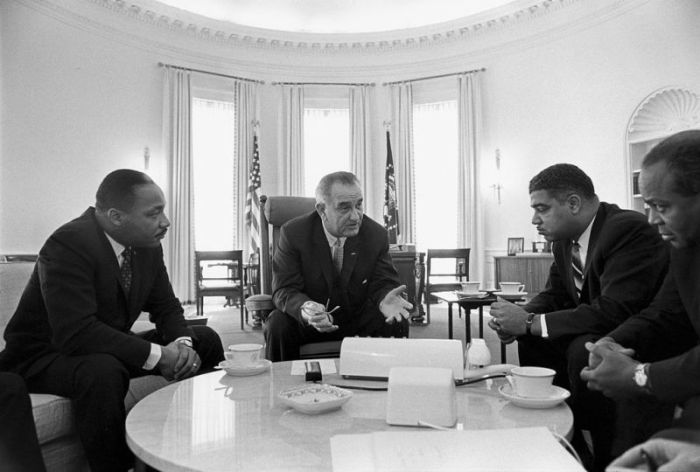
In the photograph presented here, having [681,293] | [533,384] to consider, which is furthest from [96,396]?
[681,293]

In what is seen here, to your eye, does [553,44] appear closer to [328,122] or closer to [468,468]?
[328,122]

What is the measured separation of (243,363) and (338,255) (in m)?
1.07

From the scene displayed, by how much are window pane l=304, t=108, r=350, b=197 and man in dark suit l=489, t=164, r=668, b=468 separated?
5851 millimetres

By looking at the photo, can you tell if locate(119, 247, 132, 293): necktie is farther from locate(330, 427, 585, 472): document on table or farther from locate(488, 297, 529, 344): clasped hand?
locate(488, 297, 529, 344): clasped hand

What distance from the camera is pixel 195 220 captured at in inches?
284

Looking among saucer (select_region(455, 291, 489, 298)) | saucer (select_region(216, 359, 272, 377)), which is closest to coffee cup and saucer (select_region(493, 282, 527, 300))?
saucer (select_region(455, 291, 489, 298))

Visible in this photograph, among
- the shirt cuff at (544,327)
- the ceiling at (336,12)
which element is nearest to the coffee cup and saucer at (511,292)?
the shirt cuff at (544,327)

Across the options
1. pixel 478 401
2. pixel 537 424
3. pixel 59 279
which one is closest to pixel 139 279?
pixel 59 279

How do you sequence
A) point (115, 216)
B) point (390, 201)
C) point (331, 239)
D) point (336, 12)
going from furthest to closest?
point (336, 12) → point (390, 201) → point (331, 239) → point (115, 216)

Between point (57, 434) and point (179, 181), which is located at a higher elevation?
point (179, 181)

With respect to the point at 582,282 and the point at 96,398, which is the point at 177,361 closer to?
the point at 96,398

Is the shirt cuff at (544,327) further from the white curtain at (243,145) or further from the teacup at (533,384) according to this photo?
the white curtain at (243,145)

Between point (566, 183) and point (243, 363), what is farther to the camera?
point (566, 183)

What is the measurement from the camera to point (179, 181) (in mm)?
6992
